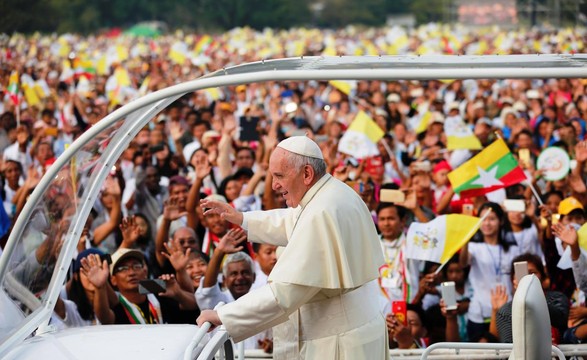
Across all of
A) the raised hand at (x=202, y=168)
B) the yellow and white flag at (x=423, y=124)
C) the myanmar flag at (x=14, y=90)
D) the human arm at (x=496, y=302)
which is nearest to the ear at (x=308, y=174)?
the human arm at (x=496, y=302)

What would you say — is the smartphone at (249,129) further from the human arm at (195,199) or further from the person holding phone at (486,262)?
the person holding phone at (486,262)

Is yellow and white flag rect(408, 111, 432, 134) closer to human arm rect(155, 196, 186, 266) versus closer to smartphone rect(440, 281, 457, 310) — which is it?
human arm rect(155, 196, 186, 266)

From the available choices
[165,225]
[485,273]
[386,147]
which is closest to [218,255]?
[165,225]

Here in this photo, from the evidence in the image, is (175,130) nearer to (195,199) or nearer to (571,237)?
(195,199)

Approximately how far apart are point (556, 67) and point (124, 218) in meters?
4.61

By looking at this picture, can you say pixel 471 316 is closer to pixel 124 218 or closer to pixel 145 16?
pixel 124 218

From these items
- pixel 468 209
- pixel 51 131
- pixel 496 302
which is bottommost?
pixel 496 302

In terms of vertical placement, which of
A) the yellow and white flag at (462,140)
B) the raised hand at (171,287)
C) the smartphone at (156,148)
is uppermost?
the smartphone at (156,148)

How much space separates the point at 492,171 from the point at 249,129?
11.8 feet

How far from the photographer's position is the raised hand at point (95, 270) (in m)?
6.79

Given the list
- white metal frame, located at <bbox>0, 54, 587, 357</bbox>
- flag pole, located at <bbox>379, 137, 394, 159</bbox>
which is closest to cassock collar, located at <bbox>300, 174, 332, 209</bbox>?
white metal frame, located at <bbox>0, 54, 587, 357</bbox>

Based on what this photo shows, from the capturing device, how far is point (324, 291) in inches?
191

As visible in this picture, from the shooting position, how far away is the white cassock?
4637 mm

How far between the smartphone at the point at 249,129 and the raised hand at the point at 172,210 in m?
2.67
